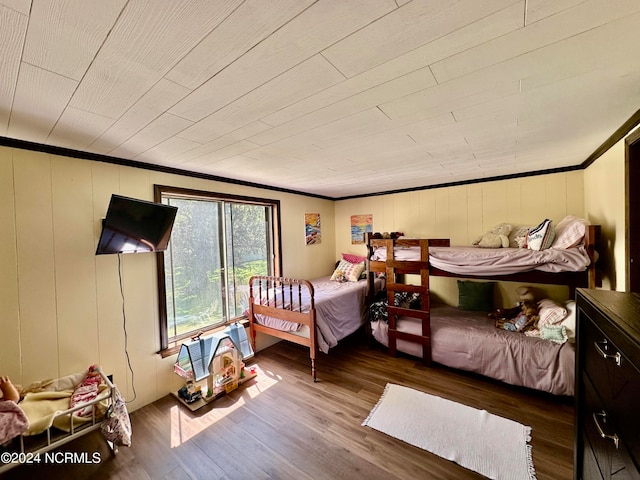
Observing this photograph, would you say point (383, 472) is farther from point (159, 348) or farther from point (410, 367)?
point (159, 348)

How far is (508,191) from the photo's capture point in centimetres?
334

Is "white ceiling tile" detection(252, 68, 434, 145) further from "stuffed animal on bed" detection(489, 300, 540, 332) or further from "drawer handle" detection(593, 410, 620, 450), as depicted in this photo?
"stuffed animal on bed" detection(489, 300, 540, 332)

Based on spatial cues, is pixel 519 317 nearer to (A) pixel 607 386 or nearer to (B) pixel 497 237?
(B) pixel 497 237

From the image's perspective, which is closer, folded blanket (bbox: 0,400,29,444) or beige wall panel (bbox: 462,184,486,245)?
folded blanket (bbox: 0,400,29,444)

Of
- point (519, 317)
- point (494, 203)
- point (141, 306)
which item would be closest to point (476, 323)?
point (519, 317)

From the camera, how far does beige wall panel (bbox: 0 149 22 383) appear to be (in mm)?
1676

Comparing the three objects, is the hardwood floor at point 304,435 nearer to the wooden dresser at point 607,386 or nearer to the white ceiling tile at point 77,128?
the wooden dresser at point 607,386

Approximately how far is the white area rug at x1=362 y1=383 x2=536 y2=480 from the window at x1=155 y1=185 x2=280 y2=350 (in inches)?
80.9

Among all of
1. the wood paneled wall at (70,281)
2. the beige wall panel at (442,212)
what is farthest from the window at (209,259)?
the beige wall panel at (442,212)

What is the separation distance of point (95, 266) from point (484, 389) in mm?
3721

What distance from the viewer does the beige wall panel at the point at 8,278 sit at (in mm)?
1676

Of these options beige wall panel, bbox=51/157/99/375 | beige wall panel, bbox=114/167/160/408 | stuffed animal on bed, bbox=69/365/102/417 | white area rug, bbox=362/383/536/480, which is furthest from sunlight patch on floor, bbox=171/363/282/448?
white area rug, bbox=362/383/536/480

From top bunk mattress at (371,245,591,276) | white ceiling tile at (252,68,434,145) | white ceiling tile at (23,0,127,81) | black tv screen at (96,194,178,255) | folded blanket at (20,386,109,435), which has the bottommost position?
folded blanket at (20,386,109,435)

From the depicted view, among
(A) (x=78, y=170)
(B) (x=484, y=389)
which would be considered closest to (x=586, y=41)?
(B) (x=484, y=389)
